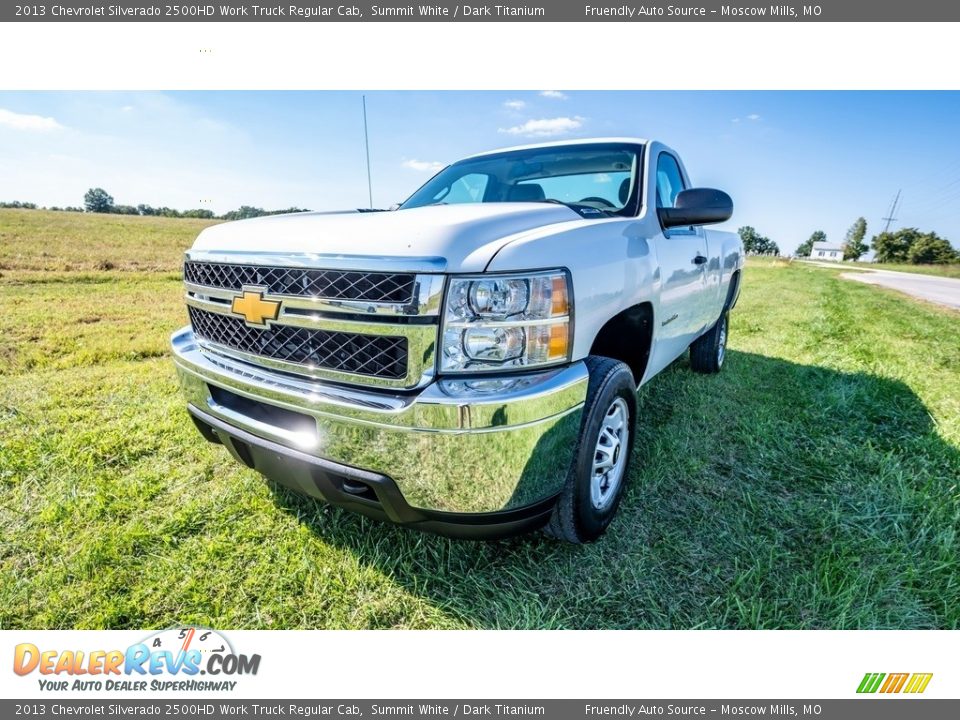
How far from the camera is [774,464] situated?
9.47ft

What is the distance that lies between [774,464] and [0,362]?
256 inches

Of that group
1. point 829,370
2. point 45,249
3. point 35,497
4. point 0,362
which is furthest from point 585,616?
point 45,249

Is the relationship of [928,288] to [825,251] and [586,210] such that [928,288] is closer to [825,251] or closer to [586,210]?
[586,210]

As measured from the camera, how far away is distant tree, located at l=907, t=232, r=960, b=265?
51.2m

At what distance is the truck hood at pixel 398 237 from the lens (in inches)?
60.6

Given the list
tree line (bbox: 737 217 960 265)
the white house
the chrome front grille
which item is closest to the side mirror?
the chrome front grille

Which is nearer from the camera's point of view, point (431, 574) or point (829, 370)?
point (431, 574)

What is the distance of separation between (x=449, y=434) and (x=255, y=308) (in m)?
0.95

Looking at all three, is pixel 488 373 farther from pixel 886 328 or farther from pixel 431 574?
pixel 886 328

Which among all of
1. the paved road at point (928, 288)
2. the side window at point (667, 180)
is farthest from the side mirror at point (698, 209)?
the paved road at point (928, 288)

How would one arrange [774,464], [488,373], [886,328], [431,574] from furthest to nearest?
[886,328], [774,464], [431,574], [488,373]

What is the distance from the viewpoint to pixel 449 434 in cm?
149

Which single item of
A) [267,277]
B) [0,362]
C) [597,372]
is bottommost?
[0,362]

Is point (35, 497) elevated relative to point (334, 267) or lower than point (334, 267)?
lower
